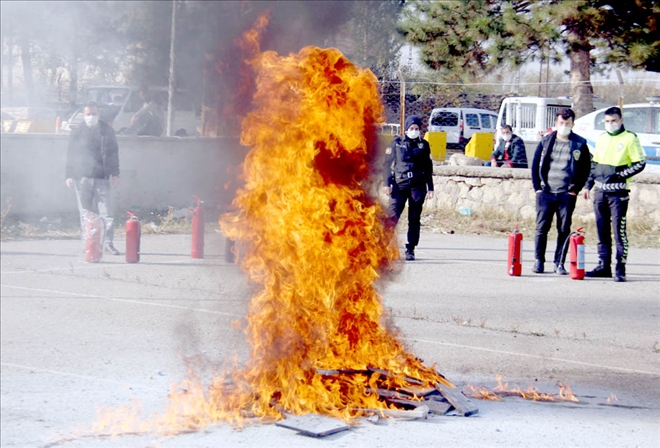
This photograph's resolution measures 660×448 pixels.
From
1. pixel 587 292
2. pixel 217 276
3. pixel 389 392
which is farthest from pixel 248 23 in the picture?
pixel 587 292

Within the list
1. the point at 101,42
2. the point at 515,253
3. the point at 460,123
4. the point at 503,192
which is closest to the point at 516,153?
the point at 503,192

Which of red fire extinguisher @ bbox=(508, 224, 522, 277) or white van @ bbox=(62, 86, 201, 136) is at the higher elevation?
white van @ bbox=(62, 86, 201, 136)

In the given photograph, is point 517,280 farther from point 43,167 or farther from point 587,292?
point 43,167

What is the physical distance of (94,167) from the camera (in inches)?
346

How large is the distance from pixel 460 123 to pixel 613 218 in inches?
533

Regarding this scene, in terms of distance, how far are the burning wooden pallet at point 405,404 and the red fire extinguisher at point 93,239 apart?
5.64 m

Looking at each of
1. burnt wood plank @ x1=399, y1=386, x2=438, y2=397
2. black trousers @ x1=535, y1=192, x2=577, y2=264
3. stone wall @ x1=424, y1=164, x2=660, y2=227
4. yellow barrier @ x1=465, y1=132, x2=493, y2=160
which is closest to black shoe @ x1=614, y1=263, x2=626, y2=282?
→ black trousers @ x1=535, y1=192, x2=577, y2=264

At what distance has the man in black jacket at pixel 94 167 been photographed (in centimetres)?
681

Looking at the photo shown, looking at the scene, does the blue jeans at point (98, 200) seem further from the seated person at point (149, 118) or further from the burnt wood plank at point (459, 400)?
the burnt wood plank at point (459, 400)

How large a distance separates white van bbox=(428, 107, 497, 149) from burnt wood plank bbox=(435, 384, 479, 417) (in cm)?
1469

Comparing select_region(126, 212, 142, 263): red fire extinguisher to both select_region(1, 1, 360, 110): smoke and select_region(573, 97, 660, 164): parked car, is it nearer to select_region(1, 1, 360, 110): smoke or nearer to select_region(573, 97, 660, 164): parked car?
select_region(1, 1, 360, 110): smoke

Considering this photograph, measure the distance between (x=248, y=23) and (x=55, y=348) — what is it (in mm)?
2949

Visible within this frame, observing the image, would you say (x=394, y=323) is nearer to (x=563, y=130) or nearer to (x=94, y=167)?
(x=94, y=167)

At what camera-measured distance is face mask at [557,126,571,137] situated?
9.78m
